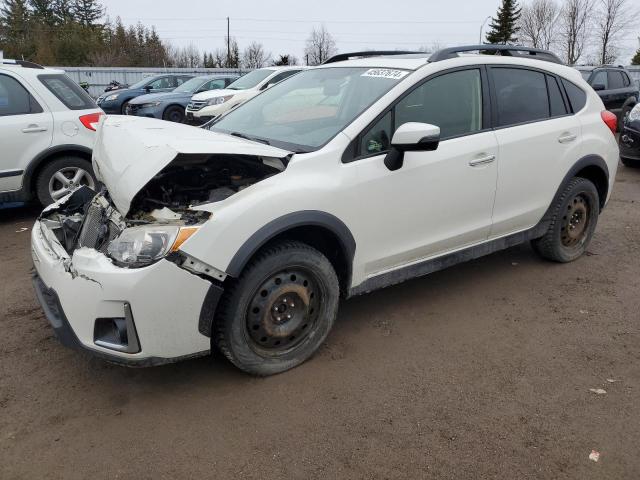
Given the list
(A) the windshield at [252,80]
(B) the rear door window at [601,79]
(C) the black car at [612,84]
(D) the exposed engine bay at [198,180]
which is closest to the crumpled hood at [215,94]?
(A) the windshield at [252,80]

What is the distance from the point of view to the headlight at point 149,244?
266 centimetres

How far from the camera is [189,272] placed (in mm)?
2686

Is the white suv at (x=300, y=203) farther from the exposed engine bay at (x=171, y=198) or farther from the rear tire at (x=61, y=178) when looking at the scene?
the rear tire at (x=61, y=178)

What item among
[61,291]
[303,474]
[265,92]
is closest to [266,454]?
[303,474]

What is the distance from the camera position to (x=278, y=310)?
3111 mm

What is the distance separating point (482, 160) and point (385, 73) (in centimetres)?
90

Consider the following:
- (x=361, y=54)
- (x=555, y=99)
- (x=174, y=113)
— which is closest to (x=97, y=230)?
(x=361, y=54)

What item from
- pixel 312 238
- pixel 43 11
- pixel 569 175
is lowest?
pixel 312 238

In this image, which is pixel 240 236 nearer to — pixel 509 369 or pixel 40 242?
pixel 40 242

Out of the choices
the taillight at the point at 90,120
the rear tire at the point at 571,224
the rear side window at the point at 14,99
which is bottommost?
the rear tire at the point at 571,224

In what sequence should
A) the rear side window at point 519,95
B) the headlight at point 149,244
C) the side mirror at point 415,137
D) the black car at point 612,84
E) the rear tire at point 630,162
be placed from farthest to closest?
the black car at point 612,84
the rear tire at point 630,162
the rear side window at point 519,95
the side mirror at point 415,137
the headlight at point 149,244

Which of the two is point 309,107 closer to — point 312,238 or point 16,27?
point 312,238

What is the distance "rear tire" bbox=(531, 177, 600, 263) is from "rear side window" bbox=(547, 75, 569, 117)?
1.95 feet

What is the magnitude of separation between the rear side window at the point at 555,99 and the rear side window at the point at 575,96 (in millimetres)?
108
